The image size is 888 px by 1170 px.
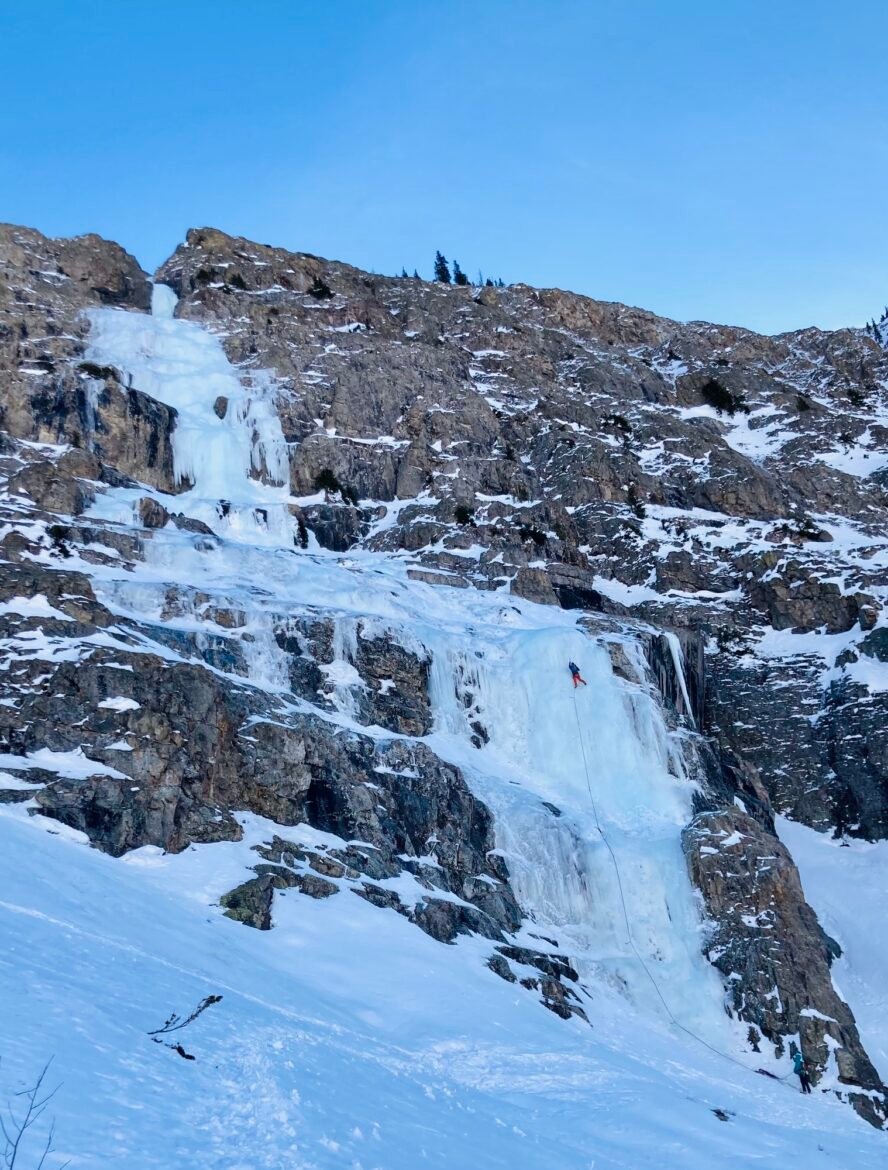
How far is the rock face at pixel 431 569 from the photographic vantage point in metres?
24.3

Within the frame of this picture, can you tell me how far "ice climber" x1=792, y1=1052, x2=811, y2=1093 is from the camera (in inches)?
945

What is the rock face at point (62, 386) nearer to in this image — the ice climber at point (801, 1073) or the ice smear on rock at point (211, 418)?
the ice smear on rock at point (211, 418)

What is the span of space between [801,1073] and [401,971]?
10.4m

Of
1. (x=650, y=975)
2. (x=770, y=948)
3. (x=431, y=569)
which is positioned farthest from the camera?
(x=431, y=569)

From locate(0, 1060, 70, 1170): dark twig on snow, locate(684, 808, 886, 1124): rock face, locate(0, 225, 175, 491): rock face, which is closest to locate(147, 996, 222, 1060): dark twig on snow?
locate(0, 1060, 70, 1170): dark twig on snow

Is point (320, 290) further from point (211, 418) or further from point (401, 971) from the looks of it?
point (401, 971)

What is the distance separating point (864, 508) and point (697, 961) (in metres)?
31.3

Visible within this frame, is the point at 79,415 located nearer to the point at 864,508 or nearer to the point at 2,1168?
the point at 864,508

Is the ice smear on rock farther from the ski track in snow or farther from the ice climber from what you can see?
the ice climber

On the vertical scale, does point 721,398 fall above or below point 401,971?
above

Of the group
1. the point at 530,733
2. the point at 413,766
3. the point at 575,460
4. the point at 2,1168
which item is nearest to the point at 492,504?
the point at 575,460

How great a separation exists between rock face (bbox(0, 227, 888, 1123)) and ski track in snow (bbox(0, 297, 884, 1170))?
2.20 feet

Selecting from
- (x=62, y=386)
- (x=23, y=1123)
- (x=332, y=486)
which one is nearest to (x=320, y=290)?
(x=332, y=486)

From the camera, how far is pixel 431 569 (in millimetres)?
42562
